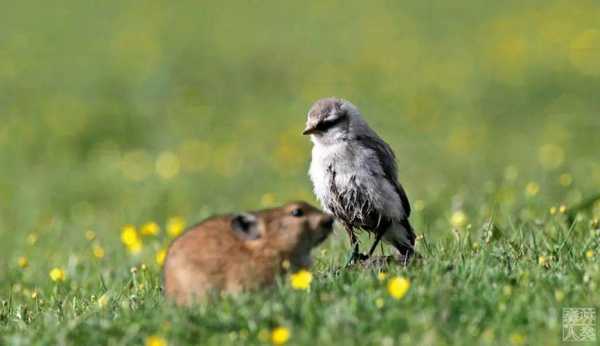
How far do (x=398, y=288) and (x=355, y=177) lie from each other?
236 cm

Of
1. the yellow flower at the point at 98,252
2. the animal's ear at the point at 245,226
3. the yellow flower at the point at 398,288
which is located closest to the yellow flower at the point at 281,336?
the yellow flower at the point at 398,288

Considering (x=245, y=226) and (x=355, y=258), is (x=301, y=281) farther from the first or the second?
(x=355, y=258)

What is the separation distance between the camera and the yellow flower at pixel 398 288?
5.90 m

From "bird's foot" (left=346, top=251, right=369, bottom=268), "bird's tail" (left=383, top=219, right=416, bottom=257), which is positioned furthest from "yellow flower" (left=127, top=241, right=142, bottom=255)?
"bird's foot" (left=346, top=251, right=369, bottom=268)

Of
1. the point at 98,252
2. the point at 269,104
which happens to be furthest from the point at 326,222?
the point at 269,104

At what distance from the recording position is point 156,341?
5680 mm

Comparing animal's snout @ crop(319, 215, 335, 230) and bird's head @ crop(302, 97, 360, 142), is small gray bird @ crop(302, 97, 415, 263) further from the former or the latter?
animal's snout @ crop(319, 215, 335, 230)

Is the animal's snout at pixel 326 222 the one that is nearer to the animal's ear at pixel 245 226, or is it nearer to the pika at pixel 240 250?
the pika at pixel 240 250

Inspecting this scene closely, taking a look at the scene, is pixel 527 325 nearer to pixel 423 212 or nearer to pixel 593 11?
pixel 423 212

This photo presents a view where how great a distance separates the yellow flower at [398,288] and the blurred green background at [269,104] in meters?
4.74

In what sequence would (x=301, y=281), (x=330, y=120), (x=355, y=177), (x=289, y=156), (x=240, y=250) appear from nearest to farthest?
(x=301, y=281)
(x=240, y=250)
(x=355, y=177)
(x=330, y=120)
(x=289, y=156)

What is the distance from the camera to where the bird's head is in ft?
27.5

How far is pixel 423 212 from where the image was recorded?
11906 mm

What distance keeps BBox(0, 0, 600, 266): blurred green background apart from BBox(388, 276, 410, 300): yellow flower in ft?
15.5
